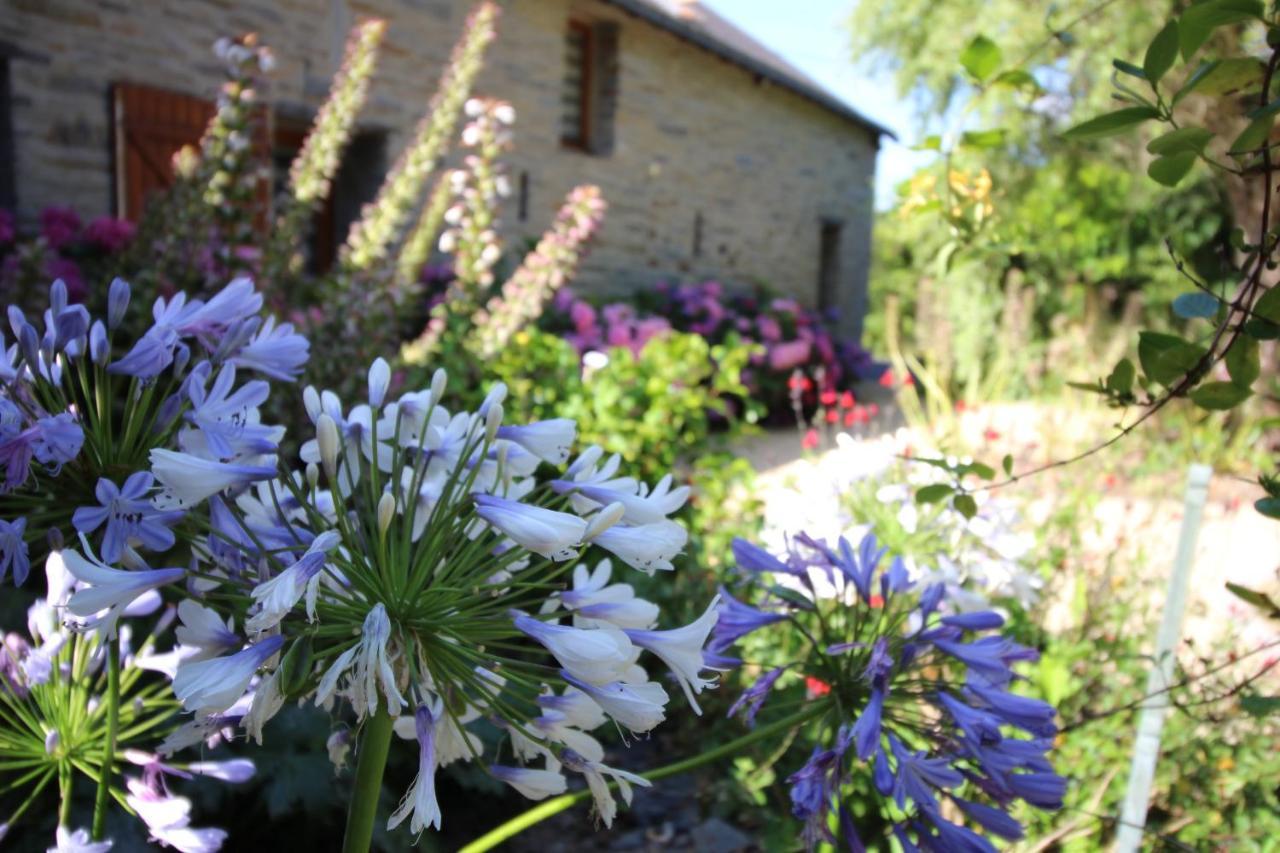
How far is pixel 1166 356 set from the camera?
1.10m

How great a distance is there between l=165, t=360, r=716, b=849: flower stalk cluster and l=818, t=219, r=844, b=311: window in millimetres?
16498

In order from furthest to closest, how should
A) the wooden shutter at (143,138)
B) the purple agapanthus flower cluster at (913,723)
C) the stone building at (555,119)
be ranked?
the wooden shutter at (143,138), the stone building at (555,119), the purple agapanthus flower cluster at (913,723)

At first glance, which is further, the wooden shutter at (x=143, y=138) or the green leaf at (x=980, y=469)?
the wooden shutter at (x=143, y=138)

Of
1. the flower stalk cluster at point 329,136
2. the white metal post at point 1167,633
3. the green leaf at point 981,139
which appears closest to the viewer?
the green leaf at point 981,139

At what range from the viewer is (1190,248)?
1212 cm

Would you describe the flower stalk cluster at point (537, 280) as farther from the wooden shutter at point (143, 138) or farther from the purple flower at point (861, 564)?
the purple flower at point (861, 564)

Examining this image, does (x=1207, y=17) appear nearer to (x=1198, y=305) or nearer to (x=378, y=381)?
(x=1198, y=305)

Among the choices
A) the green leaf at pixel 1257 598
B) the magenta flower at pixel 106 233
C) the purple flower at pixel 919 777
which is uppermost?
the magenta flower at pixel 106 233

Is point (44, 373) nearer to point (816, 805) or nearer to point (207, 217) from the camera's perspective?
point (816, 805)

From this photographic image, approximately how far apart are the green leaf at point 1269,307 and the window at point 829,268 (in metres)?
16.4

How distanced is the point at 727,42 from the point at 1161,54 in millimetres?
14819

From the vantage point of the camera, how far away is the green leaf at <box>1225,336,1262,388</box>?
3.61 feet

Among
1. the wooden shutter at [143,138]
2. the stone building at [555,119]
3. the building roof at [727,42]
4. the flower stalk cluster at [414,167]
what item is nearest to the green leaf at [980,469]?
the flower stalk cluster at [414,167]

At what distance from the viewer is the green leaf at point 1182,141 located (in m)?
0.96
